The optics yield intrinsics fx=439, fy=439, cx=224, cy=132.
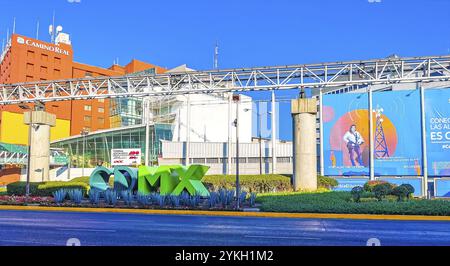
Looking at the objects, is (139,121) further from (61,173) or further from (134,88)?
(134,88)

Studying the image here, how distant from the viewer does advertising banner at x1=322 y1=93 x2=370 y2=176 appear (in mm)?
46562

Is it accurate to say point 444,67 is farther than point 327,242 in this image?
Yes

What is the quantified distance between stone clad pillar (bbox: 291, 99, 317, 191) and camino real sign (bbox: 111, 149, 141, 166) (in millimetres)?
30340

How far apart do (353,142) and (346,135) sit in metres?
1.09

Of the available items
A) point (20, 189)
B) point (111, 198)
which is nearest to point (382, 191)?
point (111, 198)

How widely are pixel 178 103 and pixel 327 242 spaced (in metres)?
61.3

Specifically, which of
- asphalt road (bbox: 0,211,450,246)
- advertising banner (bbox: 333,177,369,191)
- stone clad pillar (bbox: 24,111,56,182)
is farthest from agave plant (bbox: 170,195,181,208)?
advertising banner (bbox: 333,177,369,191)

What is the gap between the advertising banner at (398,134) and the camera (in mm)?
44656

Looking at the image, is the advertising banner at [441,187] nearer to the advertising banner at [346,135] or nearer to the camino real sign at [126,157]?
the advertising banner at [346,135]

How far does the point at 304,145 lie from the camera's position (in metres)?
31.9

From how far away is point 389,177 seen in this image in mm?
45188

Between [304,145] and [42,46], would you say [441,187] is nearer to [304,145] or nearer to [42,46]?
[304,145]

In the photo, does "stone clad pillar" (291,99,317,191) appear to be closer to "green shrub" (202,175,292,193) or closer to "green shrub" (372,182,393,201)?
"green shrub" (202,175,292,193)
